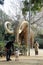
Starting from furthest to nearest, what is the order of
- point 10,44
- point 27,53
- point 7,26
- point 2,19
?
point 2,19
point 7,26
point 27,53
point 10,44

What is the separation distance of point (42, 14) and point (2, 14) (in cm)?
1007

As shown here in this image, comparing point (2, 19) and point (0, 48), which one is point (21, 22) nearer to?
point (0, 48)

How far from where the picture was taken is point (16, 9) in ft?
177

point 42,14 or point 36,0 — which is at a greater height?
point 36,0

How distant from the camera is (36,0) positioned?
69.8 feet

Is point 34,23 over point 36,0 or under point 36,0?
under

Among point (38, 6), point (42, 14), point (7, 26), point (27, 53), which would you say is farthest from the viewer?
point (42, 14)

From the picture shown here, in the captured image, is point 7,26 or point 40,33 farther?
point 40,33

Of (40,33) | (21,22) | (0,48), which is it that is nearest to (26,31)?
(21,22)

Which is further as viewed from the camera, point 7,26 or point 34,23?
point 34,23

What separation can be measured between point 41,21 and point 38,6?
1278 inches

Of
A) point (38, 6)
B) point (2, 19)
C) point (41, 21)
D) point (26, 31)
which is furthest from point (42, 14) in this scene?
point (38, 6)

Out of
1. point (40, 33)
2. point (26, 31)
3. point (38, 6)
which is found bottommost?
point (40, 33)

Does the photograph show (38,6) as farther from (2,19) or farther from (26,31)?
(2,19)
